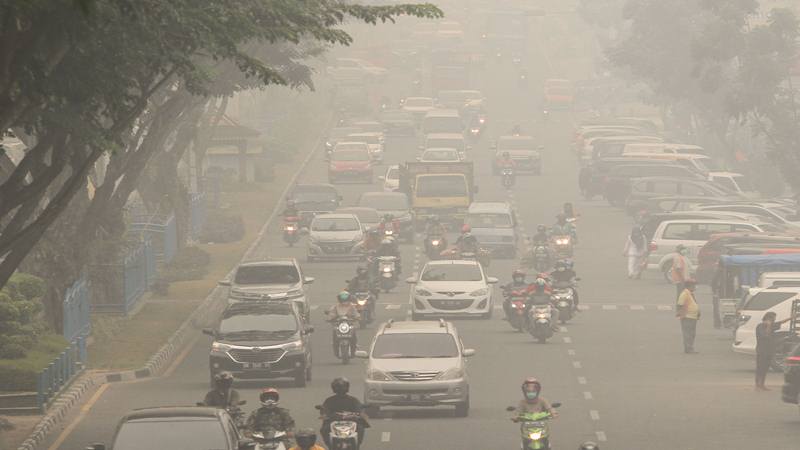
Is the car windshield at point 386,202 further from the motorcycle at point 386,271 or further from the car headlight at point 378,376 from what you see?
→ the car headlight at point 378,376

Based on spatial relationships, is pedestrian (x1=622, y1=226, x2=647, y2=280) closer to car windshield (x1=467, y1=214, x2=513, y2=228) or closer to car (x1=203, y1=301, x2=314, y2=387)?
car windshield (x1=467, y1=214, x2=513, y2=228)

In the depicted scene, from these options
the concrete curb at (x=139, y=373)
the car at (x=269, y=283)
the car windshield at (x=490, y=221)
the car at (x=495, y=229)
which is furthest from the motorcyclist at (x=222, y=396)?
the car windshield at (x=490, y=221)

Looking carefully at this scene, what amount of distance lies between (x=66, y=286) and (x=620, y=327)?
41.9 feet

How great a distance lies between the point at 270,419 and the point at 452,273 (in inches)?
949

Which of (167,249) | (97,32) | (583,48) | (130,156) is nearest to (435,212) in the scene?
(167,249)

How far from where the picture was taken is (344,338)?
133 feet

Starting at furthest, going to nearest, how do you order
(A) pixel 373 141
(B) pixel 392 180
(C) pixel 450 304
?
Result: (A) pixel 373 141, (B) pixel 392 180, (C) pixel 450 304

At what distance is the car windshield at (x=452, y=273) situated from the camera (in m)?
48.2

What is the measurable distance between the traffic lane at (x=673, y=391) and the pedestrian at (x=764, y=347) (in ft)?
0.97

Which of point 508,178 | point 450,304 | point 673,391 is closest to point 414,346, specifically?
point 673,391

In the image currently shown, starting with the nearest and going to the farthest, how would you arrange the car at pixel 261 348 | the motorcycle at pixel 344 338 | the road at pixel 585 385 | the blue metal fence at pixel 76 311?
the road at pixel 585 385 < the car at pixel 261 348 < the blue metal fence at pixel 76 311 < the motorcycle at pixel 344 338

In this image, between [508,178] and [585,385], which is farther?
[508,178]

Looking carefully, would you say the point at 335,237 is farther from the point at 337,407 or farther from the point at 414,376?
the point at 337,407

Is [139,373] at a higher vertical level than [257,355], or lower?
lower
